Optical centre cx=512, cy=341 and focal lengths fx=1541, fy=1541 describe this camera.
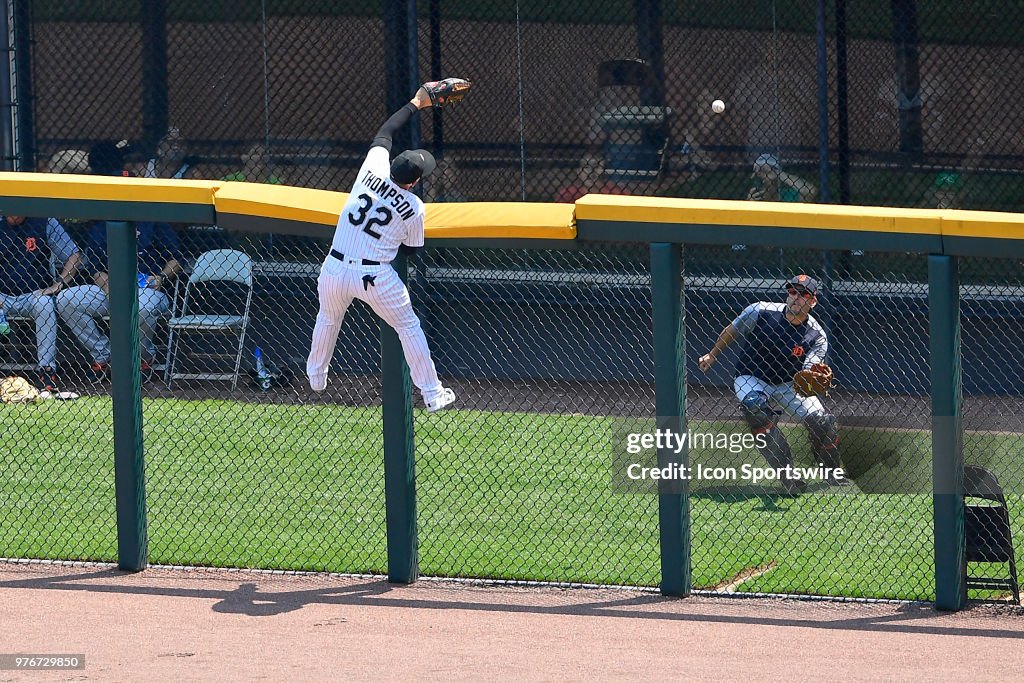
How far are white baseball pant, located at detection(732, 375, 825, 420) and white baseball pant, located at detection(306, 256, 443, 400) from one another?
1.97 meters

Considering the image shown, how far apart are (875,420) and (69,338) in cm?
458

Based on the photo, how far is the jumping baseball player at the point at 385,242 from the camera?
584 centimetres

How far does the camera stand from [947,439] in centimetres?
584

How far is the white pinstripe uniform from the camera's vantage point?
5840mm

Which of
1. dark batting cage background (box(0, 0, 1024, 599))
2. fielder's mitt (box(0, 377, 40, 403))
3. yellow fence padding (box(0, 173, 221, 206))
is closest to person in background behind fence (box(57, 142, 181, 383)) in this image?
dark batting cage background (box(0, 0, 1024, 599))

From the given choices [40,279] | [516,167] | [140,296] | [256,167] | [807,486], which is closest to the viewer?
[807,486]

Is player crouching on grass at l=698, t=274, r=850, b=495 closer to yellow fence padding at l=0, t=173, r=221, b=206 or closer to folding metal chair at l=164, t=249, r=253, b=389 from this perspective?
yellow fence padding at l=0, t=173, r=221, b=206

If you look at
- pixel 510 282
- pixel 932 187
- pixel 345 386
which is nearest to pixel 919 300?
pixel 932 187

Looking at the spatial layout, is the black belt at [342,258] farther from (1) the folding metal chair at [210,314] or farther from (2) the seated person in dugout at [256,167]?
(2) the seated person in dugout at [256,167]

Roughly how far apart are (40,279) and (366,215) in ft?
10.8

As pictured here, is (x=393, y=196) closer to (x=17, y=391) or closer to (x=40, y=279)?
(x=40, y=279)

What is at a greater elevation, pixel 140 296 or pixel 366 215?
pixel 366 215

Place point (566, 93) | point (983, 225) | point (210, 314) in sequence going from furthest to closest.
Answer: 1. point (566, 93)
2. point (210, 314)
3. point (983, 225)

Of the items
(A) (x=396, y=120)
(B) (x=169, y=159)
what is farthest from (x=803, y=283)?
(B) (x=169, y=159)
